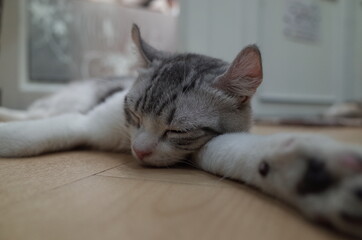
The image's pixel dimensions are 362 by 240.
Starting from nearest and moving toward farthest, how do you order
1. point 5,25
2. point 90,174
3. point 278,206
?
point 278,206 → point 90,174 → point 5,25

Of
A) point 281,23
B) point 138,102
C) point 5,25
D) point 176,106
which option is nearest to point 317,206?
point 176,106

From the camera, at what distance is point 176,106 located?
3.03 ft

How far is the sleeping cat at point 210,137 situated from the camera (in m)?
0.49

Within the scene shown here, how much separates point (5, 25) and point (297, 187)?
2947 millimetres

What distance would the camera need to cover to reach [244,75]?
0.94 m

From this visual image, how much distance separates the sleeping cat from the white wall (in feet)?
5.69

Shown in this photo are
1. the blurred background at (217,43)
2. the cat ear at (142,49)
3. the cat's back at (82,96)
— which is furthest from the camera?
the blurred background at (217,43)

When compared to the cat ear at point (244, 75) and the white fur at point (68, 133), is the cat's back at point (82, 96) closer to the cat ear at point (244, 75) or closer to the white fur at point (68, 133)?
the white fur at point (68, 133)

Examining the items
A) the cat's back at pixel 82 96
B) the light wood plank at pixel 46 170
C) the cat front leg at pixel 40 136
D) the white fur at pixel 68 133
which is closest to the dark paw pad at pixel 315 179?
the light wood plank at pixel 46 170

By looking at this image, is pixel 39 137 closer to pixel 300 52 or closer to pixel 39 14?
pixel 39 14

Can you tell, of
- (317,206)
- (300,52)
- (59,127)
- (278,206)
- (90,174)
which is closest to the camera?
(317,206)

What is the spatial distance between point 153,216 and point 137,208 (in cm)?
5

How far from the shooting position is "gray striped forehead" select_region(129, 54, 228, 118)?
37.2 inches

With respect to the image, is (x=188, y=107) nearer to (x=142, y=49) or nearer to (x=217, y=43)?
(x=142, y=49)
